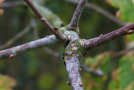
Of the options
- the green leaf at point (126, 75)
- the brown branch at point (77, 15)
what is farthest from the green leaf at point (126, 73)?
the brown branch at point (77, 15)

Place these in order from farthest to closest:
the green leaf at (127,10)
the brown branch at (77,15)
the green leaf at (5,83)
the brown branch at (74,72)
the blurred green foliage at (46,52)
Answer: the blurred green foliage at (46,52)
the green leaf at (5,83)
the green leaf at (127,10)
the brown branch at (77,15)
the brown branch at (74,72)

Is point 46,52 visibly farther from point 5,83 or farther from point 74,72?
point 74,72

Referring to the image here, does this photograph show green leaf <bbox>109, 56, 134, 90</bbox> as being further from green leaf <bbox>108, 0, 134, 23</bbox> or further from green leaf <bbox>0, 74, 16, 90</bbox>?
green leaf <bbox>0, 74, 16, 90</bbox>

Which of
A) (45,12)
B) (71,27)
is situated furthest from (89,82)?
(71,27)

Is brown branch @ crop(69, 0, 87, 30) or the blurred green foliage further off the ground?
the blurred green foliage

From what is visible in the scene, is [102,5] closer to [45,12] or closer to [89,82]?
[89,82]

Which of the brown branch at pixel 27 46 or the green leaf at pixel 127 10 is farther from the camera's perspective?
the green leaf at pixel 127 10

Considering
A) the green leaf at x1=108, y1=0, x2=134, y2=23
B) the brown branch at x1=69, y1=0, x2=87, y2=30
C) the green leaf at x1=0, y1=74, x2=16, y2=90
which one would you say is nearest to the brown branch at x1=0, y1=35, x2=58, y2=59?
the brown branch at x1=69, y1=0, x2=87, y2=30

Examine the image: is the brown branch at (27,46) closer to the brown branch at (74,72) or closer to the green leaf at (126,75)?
the brown branch at (74,72)

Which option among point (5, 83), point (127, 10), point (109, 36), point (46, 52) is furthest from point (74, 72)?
point (46, 52)
